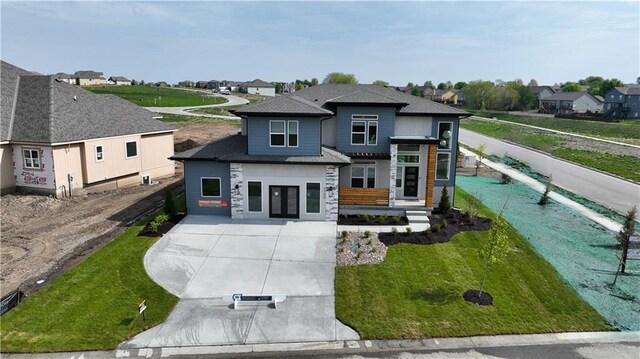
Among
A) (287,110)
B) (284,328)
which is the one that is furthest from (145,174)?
(284,328)

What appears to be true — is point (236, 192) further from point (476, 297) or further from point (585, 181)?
point (585, 181)

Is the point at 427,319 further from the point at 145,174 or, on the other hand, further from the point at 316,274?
the point at 145,174

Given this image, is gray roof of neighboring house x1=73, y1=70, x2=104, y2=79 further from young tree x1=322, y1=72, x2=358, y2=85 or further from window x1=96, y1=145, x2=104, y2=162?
window x1=96, y1=145, x2=104, y2=162

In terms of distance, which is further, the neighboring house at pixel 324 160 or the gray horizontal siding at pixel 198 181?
the gray horizontal siding at pixel 198 181

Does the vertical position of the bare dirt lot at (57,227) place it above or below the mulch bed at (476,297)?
above

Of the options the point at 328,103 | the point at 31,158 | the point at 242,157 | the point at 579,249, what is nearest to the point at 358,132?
the point at 328,103

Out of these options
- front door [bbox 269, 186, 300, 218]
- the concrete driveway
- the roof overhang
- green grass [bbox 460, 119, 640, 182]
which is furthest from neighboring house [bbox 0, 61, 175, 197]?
green grass [bbox 460, 119, 640, 182]

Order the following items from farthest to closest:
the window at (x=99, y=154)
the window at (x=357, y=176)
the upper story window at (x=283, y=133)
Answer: the window at (x=99, y=154) → the window at (x=357, y=176) → the upper story window at (x=283, y=133)

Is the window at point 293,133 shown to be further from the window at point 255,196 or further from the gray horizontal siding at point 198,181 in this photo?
the gray horizontal siding at point 198,181

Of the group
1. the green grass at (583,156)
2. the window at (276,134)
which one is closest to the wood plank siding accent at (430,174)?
the window at (276,134)
